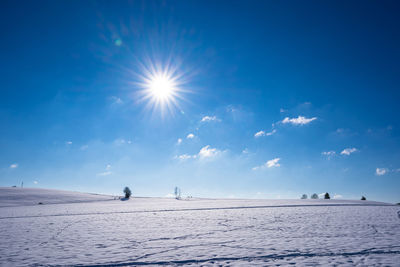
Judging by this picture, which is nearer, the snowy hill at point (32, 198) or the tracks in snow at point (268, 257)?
the tracks in snow at point (268, 257)

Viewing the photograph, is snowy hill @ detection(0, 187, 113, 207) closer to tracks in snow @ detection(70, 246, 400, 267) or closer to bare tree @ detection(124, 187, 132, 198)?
bare tree @ detection(124, 187, 132, 198)

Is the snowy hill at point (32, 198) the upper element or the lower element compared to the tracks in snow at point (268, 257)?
lower

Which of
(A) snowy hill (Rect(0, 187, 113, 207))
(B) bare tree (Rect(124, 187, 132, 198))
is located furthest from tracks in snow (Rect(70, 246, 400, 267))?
(B) bare tree (Rect(124, 187, 132, 198))

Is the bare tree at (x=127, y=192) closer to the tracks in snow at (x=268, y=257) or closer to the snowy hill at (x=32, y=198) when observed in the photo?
the snowy hill at (x=32, y=198)

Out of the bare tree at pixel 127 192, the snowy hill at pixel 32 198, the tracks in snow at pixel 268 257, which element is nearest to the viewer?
the tracks in snow at pixel 268 257

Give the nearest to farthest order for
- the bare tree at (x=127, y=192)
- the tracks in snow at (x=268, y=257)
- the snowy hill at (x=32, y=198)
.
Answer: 1. the tracks in snow at (x=268, y=257)
2. the snowy hill at (x=32, y=198)
3. the bare tree at (x=127, y=192)

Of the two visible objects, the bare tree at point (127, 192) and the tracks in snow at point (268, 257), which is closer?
the tracks in snow at point (268, 257)

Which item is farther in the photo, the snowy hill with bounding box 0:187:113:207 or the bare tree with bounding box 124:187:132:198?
the bare tree with bounding box 124:187:132:198

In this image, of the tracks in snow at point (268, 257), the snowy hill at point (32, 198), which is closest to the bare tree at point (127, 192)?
the snowy hill at point (32, 198)

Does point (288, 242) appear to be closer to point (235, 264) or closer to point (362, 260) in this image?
point (362, 260)

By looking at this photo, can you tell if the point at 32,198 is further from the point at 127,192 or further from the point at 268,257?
the point at 268,257

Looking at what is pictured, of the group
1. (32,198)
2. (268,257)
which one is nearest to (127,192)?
(32,198)

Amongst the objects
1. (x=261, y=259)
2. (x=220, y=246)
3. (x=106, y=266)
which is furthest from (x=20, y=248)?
(x=261, y=259)

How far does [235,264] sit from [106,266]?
2.53m
